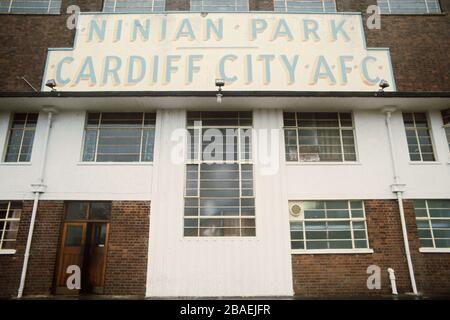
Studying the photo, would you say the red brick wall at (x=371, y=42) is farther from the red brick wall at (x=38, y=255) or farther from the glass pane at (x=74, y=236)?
the glass pane at (x=74, y=236)

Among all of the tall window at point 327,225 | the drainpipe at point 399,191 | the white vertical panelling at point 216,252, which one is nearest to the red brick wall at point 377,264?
the drainpipe at point 399,191

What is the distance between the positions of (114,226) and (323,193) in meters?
6.99

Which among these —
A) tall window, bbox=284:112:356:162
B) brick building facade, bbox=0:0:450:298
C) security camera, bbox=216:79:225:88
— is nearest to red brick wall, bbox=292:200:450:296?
brick building facade, bbox=0:0:450:298

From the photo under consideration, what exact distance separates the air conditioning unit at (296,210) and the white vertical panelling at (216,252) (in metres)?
0.29

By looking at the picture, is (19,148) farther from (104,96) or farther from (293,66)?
(293,66)

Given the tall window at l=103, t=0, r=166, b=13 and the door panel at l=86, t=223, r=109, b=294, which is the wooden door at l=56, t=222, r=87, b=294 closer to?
the door panel at l=86, t=223, r=109, b=294

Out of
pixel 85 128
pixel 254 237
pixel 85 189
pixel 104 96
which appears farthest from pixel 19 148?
pixel 254 237

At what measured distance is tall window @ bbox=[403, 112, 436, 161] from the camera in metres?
10.5

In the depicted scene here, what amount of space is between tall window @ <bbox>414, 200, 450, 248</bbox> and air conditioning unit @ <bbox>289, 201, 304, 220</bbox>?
12.5ft

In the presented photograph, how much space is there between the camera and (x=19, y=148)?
10461 mm

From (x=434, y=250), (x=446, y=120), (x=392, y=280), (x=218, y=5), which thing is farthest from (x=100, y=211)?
(x=446, y=120)

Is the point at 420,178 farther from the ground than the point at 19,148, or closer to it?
closer to it

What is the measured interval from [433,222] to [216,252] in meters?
7.24
